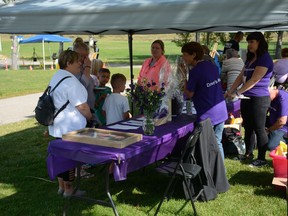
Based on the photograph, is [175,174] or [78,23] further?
[78,23]

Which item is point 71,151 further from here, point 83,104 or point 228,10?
point 228,10

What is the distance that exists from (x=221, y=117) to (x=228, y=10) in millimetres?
1257

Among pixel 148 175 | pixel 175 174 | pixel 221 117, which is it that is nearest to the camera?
pixel 175 174

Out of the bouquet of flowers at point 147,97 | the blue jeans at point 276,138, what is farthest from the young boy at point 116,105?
the blue jeans at point 276,138

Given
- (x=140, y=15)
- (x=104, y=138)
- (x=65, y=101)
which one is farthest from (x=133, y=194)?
(x=140, y=15)

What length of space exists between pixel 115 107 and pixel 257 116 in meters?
1.77

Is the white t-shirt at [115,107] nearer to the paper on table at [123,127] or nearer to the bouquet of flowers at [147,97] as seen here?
the paper on table at [123,127]

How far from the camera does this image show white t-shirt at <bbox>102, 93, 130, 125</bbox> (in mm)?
4121

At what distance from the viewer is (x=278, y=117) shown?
455 centimetres

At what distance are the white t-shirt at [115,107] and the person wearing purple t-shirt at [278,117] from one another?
1796mm

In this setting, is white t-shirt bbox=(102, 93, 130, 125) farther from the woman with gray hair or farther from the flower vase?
the woman with gray hair

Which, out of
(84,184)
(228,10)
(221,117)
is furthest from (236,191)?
(228,10)

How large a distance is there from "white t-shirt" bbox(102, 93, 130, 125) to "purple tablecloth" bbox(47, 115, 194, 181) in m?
0.53

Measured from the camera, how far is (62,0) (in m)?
4.27
